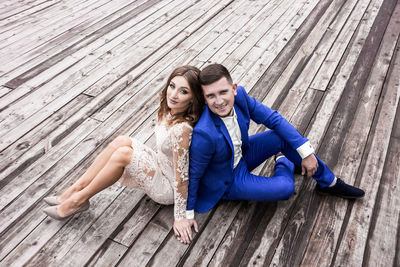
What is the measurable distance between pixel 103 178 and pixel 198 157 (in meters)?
0.59

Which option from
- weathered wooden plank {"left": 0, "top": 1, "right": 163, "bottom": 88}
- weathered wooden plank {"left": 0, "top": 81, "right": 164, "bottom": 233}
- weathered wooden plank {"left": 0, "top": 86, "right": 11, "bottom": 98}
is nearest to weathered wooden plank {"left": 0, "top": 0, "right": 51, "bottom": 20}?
weathered wooden plank {"left": 0, "top": 1, "right": 163, "bottom": 88}

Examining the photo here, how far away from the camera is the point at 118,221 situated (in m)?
2.23

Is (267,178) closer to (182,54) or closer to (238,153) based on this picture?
(238,153)

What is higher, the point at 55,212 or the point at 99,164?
the point at 99,164

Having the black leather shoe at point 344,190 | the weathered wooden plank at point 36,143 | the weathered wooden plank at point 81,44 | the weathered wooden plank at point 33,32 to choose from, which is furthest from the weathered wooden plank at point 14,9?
the black leather shoe at point 344,190

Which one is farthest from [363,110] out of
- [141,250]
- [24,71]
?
[24,71]

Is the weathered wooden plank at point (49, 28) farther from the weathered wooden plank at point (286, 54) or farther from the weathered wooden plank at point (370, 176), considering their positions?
the weathered wooden plank at point (370, 176)

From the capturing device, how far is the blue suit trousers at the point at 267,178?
2.12 metres

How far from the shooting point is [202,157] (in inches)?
75.4

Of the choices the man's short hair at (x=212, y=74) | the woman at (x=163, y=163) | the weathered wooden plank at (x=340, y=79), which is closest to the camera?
the man's short hair at (x=212, y=74)

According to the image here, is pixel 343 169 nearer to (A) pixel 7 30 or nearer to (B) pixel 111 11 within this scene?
(B) pixel 111 11

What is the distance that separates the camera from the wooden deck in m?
2.07

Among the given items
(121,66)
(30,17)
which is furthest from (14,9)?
(121,66)

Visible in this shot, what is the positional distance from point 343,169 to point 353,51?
75.6 inches
